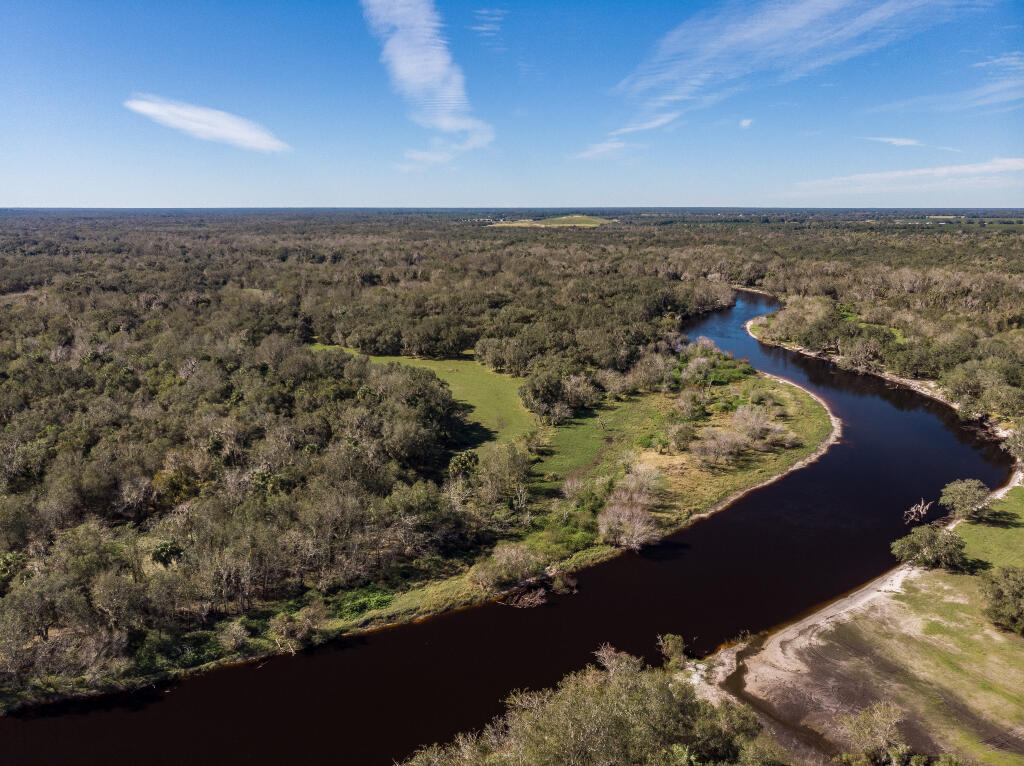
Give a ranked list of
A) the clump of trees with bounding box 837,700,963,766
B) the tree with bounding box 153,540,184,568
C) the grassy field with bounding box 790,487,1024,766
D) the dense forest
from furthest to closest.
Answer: the tree with bounding box 153,540,184,568 < the dense forest < the grassy field with bounding box 790,487,1024,766 < the clump of trees with bounding box 837,700,963,766

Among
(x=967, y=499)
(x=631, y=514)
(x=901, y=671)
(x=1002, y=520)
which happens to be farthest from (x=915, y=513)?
(x=631, y=514)

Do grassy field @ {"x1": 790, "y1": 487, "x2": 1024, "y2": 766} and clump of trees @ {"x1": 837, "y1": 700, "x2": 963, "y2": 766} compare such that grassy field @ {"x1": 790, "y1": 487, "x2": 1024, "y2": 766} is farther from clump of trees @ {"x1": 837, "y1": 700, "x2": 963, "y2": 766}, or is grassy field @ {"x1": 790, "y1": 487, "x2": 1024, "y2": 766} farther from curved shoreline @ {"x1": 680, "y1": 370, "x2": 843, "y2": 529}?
curved shoreline @ {"x1": 680, "y1": 370, "x2": 843, "y2": 529}

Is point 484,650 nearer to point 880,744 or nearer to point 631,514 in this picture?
point 631,514

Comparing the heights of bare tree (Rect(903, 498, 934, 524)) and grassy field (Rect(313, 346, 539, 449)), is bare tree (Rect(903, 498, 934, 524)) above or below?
below

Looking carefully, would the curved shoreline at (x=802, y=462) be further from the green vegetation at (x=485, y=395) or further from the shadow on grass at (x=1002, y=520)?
the green vegetation at (x=485, y=395)

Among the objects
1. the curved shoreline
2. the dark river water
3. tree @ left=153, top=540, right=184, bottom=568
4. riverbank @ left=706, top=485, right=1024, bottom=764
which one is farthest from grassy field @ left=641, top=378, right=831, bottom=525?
tree @ left=153, top=540, right=184, bottom=568

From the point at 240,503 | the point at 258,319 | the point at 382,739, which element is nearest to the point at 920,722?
the point at 382,739
